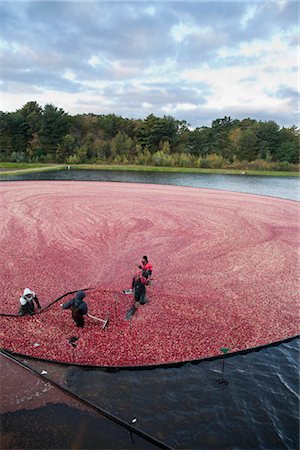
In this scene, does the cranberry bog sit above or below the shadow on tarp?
above

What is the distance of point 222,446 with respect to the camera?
6012 millimetres

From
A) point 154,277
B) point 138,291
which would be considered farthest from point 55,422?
point 154,277

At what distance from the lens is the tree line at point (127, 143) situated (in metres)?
73.2

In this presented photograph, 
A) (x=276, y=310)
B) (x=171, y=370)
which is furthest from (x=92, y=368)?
(x=276, y=310)

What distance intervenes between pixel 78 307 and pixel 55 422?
10.5ft

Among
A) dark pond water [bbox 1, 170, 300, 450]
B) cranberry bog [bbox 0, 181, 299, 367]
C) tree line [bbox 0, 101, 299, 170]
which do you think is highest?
tree line [bbox 0, 101, 299, 170]

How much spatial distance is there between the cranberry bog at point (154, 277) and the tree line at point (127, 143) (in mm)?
48462

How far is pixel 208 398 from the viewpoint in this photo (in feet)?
23.4

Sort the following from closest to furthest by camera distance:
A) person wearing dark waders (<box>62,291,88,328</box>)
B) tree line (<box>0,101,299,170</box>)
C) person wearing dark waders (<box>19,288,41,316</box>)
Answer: person wearing dark waders (<box>62,291,88,328</box>) < person wearing dark waders (<box>19,288,41,316</box>) < tree line (<box>0,101,299,170</box>)

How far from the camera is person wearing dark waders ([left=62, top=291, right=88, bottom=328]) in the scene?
9117 millimetres

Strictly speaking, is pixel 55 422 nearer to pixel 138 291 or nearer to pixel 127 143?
pixel 138 291

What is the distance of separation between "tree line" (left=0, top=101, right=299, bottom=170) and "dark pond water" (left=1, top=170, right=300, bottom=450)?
64272mm

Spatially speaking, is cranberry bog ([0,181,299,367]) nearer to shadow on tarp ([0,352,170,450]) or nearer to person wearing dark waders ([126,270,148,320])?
person wearing dark waders ([126,270,148,320])

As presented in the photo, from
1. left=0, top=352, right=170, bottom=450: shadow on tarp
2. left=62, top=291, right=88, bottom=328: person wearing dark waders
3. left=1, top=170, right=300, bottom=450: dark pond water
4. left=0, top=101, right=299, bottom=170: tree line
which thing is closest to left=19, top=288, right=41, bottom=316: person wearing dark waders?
left=62, top=291, right=88, bottom=328: person wearing dark waders
